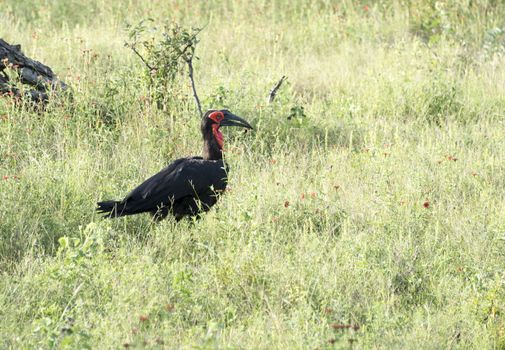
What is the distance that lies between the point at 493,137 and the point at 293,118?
5.59 feet

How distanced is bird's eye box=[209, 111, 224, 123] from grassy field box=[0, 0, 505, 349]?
0.50 meters

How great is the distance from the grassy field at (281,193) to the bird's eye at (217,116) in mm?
497

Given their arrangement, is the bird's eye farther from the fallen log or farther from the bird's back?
the fallen log

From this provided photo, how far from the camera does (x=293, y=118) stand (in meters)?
7.62

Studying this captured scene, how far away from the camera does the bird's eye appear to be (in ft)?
20.7

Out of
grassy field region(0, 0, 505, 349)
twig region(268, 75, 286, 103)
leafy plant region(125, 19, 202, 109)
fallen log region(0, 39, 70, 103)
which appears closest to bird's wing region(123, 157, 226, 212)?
grassy field region(0, 0, 505, 349)

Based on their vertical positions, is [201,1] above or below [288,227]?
above

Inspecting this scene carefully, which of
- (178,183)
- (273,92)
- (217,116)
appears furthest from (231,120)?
(273,92)

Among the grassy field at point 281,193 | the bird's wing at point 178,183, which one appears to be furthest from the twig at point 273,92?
the bird's wing at point 178,183

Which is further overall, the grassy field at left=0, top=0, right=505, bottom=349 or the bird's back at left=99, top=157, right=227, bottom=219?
the bird's back at left=99, top=157, right=227, bottom=219

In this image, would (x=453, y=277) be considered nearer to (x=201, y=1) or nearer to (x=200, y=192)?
(x=200, y=192)

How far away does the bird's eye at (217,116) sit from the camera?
6.30 metres

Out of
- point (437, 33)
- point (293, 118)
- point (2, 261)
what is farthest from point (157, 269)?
point (437, 33)

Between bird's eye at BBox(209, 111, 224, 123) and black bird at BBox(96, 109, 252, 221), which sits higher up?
bird's eye at BBox(209, 111, 224, 123)
